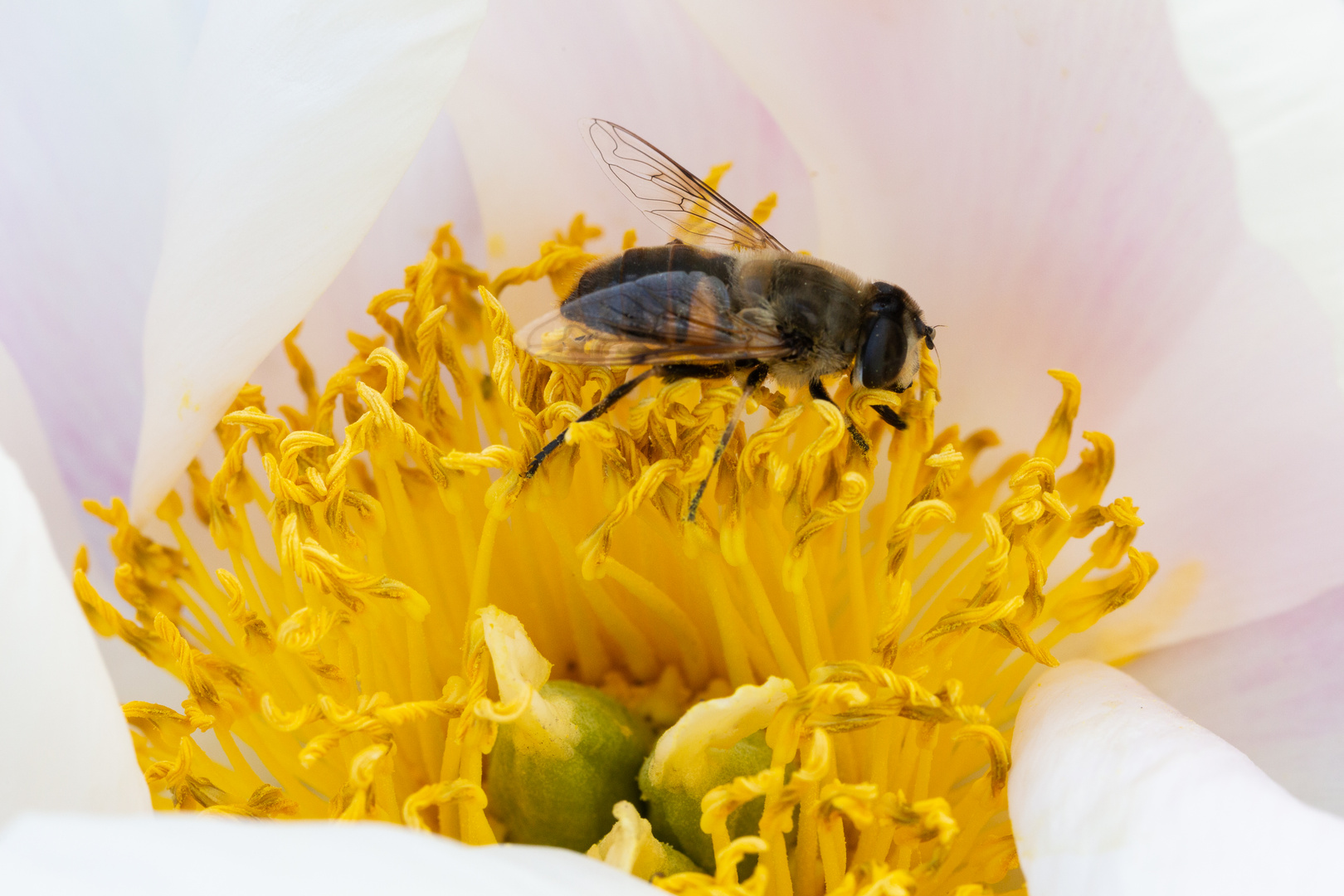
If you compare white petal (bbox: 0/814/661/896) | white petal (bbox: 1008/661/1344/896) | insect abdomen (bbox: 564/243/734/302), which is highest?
insect abdomen (bbox: 564/243/734/302)

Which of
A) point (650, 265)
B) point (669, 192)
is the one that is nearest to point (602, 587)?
point (650, 265)

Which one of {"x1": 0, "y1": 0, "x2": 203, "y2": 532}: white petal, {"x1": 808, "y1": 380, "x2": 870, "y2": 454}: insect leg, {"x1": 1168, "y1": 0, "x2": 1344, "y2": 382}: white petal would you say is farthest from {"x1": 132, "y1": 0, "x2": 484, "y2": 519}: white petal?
{"x1": 1168, "y1": 0, "x2": 1344, "y2": 382}: white petal

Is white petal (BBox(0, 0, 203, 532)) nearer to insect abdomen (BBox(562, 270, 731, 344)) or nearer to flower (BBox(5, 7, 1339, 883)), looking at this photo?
flower (BBox(5, 7, 1339, 883))

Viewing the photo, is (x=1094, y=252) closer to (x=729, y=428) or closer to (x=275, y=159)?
(x=729, y=428)

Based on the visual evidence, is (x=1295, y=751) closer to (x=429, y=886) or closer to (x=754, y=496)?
(x=754, y=496)

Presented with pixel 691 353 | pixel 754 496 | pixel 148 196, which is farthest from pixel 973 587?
pixel 148 196
